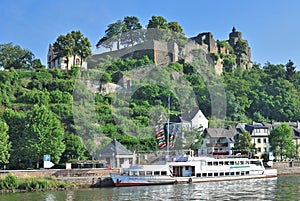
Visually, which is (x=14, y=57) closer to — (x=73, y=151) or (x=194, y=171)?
(x=73, y=151)

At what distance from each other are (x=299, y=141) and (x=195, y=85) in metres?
24.9

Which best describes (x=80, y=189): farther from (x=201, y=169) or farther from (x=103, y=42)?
(x=103, y=42)

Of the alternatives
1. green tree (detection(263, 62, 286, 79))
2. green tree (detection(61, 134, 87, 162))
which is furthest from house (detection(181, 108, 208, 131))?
green tree (detection(263, 62, 286, 79))

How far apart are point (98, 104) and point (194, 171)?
25.4 meters

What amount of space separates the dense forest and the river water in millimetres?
9731

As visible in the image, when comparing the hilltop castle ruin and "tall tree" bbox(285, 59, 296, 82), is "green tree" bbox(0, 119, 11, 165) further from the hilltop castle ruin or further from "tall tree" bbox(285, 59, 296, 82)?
"tall tree" bbox(285, 59, 296, 82)

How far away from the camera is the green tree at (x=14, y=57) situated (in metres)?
72.8

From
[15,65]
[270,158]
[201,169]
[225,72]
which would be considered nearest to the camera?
[201,169]

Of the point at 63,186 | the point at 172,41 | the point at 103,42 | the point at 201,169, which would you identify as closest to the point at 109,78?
the point at 103,42

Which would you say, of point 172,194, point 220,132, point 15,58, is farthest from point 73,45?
point 172,194

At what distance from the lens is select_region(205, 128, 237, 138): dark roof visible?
66.2 m

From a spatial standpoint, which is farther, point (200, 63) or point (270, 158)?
point (200, 63)

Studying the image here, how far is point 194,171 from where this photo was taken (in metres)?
44.5

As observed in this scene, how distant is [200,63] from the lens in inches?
3851
